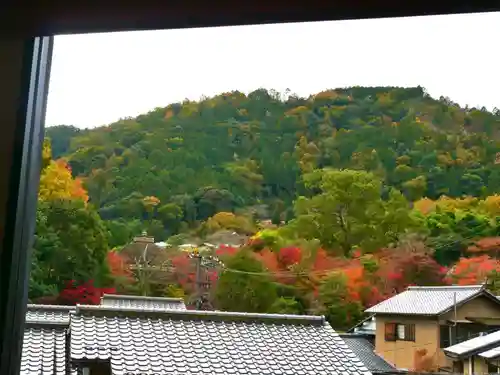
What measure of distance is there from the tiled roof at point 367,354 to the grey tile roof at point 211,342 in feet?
0.10

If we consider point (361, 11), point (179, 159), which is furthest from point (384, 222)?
point (361, 11)

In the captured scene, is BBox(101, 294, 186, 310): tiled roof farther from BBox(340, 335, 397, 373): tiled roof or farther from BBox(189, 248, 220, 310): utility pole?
BBox(340, 335, 397, 373): tiled roof

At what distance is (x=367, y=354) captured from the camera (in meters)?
2.43

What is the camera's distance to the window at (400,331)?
2246mm

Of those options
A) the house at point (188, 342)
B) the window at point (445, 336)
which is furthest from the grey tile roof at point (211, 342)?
the window at point (445, 336)

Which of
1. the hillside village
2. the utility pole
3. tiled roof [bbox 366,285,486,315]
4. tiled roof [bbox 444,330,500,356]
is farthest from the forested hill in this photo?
tiled roof [bbox 444,330,500,356]

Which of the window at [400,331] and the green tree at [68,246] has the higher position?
the green tree at [68,246]

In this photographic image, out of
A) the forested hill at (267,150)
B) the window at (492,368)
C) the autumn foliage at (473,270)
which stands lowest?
the window at (492,368)

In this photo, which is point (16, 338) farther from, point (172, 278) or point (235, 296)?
point (235, 296)

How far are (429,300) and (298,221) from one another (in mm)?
628

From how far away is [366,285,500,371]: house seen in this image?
209 centimetres

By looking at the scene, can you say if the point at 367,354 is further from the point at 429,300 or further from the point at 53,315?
the point at 53,315

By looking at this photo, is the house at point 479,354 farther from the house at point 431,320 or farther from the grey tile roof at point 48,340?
the grey tile roof at point 48,340

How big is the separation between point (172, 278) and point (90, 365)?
452 mm
